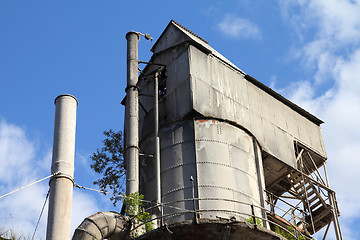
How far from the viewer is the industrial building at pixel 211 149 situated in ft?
87.1

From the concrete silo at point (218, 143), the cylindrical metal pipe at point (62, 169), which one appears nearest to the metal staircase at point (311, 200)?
the concrete silo at point (218, 143)

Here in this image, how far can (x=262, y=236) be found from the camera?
83.7 feet

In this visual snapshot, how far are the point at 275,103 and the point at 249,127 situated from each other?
151 inches

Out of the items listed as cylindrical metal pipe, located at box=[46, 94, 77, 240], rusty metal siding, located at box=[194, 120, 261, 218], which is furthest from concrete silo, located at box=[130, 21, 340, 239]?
cylindrical metal pipe, located at box=[46, 94, 77, 240]

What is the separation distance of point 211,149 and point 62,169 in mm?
8852

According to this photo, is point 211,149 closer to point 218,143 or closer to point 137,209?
point 218,143

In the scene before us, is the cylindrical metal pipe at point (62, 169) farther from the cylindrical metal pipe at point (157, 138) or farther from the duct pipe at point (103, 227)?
Answer: the cylindrical metal pipe at point (157, 138)

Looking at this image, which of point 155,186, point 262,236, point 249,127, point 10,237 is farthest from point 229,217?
point 10,237

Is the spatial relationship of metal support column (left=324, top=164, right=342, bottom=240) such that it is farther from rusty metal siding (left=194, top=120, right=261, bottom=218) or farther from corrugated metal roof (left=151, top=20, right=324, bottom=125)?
rusty metal siding (left=194, top=120, right=261, bottom=218)

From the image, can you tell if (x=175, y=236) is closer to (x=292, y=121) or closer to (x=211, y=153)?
(x=211, y=153)

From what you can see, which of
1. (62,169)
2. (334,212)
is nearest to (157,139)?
(62,169)

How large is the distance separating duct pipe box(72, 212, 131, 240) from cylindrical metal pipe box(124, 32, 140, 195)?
6.20 ft

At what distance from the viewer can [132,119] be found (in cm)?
2980

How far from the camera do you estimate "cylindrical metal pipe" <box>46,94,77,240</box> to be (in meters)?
20.0
